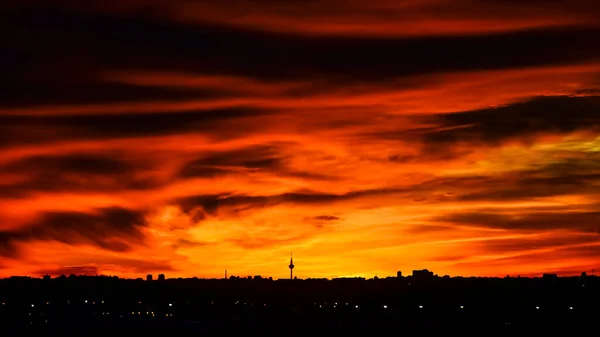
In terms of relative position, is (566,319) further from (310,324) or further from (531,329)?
(310,324)

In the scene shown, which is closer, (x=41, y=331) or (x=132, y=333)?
(x=132, y=333)

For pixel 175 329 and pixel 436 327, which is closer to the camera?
pixel 436 327

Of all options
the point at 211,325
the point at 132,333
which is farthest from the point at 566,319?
the point at 132,333

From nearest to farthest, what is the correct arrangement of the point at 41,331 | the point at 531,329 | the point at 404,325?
1. the point at 531,329
2. the point at 404,325
3. the point at 41,331

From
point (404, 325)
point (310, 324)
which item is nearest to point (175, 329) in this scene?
point (310, 324)

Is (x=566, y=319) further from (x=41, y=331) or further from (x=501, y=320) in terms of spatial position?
(x=41, y=331)

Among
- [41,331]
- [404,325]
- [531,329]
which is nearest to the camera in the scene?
[531,329]

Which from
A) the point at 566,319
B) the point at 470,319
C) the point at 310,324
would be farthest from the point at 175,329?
the point at 566,319

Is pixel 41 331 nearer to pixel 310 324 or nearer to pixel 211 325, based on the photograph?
pixel 211 325
